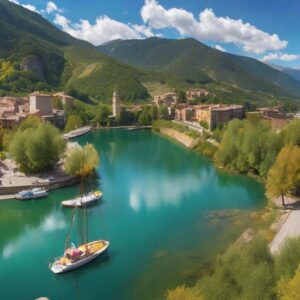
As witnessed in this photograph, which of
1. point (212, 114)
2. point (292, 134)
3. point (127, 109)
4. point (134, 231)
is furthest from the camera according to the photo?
point (127, 109)

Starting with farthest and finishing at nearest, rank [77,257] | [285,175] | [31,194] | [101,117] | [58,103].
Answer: [58,103]
[101,117]
[31,194]
[285,175]
[77,257]

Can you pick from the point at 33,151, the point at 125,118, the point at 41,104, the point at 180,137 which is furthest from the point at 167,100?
the point at 33,151

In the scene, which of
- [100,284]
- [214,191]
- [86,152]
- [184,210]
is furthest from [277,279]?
[86,152]

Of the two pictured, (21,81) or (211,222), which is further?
(21,81)

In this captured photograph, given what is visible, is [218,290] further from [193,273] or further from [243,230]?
[243,230]

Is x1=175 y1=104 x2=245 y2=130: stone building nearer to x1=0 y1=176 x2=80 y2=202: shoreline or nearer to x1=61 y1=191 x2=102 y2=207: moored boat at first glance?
x1=0 y1=176 x2=80 y2=202: shoreline

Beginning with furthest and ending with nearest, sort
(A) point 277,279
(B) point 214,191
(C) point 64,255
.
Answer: (B) point 214,191
(C) point 64,255
(A) point 277,279

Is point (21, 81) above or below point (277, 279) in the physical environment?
above

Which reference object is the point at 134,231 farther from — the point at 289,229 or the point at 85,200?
the point at 289,229
